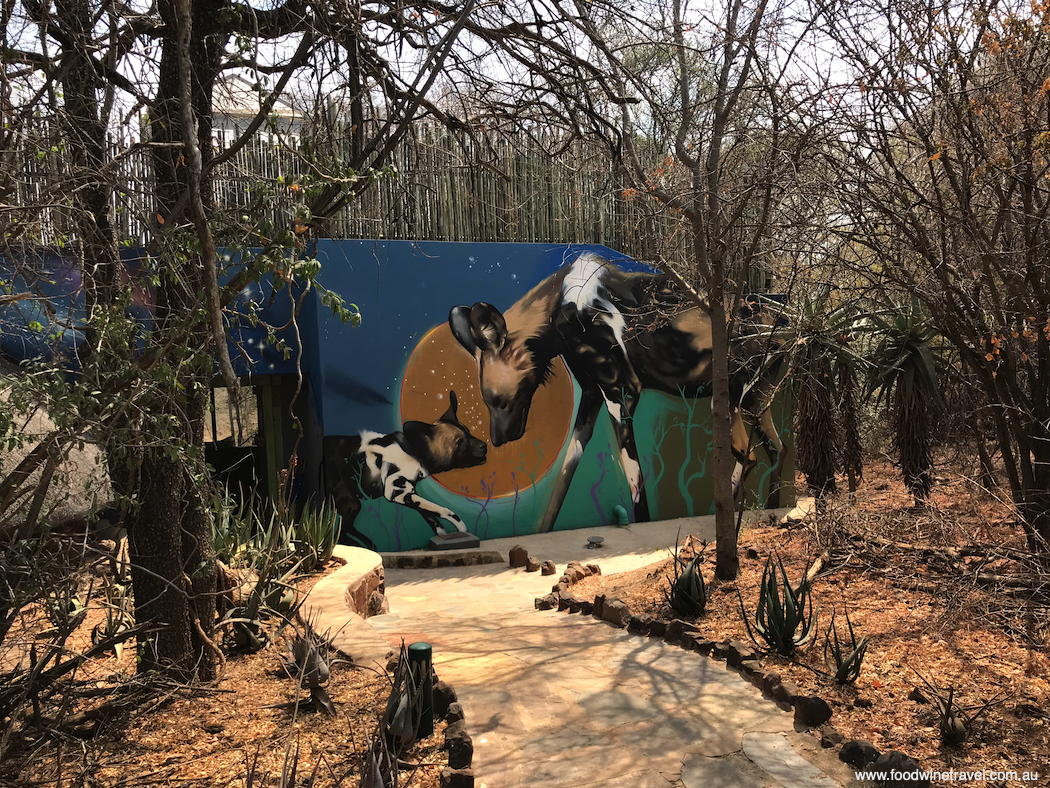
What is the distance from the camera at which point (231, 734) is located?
3656 mm

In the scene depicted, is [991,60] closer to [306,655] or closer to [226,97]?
[226,97]

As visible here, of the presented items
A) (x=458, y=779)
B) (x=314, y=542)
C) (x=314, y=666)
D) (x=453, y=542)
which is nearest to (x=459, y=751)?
(x=458, y=779)

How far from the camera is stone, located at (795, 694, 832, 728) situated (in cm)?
384

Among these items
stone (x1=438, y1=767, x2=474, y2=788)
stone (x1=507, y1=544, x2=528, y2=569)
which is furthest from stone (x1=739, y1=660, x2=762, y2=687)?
stone (x1=507, y1=544, x2=528, y2=569)

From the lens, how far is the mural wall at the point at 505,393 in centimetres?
890

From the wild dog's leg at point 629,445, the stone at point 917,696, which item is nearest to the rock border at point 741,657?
the stone at point 917,696

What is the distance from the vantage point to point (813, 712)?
12.6 feet

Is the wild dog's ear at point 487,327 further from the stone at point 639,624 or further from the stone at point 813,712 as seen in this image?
the stone at point 813,712

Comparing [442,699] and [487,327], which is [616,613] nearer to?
[442,699]

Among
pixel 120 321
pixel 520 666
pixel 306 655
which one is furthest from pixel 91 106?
pixel 520 666

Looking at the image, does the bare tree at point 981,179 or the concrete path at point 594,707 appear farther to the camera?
the bare tree at point 981,179

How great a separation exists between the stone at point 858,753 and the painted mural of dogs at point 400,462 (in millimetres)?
6202

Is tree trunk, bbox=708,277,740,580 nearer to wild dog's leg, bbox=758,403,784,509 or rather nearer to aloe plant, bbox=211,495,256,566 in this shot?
aloe plant, bbox=211,495,256,566

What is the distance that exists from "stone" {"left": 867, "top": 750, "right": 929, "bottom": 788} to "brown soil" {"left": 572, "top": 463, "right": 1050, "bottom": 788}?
237mm
